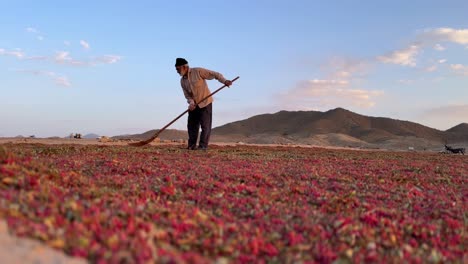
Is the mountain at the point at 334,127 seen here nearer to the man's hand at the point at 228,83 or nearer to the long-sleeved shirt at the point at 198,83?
the long-sleeved shirt at the point at 198,83

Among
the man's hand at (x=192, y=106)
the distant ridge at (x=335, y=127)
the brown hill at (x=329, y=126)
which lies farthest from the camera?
the brown hill at (x=329, y=126)

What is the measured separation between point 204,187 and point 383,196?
392 centimetres

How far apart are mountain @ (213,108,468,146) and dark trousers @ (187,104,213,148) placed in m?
50.1

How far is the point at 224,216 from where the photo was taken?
735cm

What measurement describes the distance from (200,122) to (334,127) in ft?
201

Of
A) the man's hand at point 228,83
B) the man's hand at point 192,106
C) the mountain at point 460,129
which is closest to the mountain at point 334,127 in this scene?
the mountain at point 460,129

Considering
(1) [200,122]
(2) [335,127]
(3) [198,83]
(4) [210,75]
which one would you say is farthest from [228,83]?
(2) [335,127]

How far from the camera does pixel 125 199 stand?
7.69m

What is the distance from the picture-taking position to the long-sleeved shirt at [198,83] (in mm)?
20312

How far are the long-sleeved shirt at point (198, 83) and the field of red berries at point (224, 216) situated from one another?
337 inches

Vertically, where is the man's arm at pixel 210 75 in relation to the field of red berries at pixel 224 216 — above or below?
above

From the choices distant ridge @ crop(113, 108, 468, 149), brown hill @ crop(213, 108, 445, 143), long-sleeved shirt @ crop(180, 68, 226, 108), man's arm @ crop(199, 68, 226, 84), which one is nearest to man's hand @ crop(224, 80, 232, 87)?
long-sleeved shirt @ crop(180, 68, 226, 108)

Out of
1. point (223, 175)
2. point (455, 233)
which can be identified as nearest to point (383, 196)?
point (455, 233)

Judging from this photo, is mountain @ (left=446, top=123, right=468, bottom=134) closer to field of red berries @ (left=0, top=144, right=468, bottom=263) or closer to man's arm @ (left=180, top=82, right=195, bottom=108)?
man's arm @ (left=180, top=82, right=195, bottom=108)
